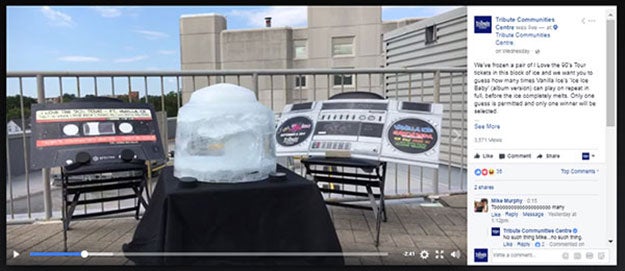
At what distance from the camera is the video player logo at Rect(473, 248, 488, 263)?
1062 millimetres

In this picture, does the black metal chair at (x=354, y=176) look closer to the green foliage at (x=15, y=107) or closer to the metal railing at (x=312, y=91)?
the metal railing at (x=312, y=91)

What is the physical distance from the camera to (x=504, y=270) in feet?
3.46

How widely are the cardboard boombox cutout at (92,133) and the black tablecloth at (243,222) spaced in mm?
243

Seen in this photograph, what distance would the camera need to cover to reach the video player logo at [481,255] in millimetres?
1062

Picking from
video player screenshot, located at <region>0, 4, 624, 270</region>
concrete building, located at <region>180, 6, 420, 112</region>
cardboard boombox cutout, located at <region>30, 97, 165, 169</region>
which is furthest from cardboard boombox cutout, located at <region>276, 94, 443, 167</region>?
cardboard boombox cutout, located at <region>30, 97, 165, 169</region>

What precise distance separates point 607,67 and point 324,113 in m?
0.96

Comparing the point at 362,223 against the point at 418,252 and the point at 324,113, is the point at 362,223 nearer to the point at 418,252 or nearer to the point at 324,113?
the point at 324,113

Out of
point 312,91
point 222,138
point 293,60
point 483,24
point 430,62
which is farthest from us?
point 430,62

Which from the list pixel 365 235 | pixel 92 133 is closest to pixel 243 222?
pixel 92 133

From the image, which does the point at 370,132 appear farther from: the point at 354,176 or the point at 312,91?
the point at 312,91

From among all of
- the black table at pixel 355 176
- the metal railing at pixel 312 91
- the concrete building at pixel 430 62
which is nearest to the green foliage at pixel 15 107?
the metal railing at pixel 312 91

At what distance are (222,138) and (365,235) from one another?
969mm

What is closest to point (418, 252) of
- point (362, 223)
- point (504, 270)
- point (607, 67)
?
point (504, 270)

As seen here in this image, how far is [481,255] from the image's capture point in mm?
1063
